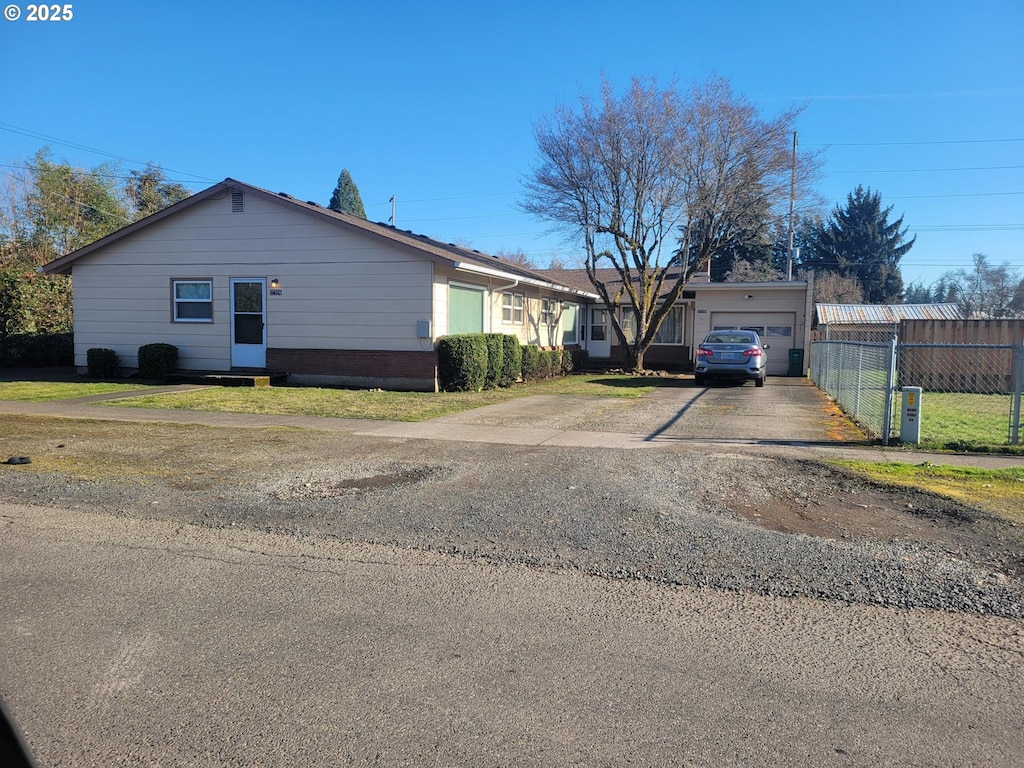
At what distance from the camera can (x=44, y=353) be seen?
Result: 21734 millimetres

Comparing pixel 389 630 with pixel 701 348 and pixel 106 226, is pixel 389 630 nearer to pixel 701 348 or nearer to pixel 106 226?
pixel 701 348

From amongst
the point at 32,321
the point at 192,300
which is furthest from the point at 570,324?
the point at 32,321

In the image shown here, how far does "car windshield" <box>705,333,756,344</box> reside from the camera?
19.9 m

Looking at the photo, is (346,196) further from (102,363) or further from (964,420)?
(964,420)

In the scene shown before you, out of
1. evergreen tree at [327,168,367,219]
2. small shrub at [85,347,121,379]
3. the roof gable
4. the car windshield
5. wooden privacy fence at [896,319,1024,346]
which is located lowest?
small shrub at [85,347,121,379]

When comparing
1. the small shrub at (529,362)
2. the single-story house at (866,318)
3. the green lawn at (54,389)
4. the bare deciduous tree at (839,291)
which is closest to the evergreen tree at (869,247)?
the bare deciduous tree at (839,291)

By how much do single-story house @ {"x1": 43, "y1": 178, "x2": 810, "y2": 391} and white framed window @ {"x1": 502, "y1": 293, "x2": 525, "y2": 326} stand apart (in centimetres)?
93

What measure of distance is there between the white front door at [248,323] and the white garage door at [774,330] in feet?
53.3

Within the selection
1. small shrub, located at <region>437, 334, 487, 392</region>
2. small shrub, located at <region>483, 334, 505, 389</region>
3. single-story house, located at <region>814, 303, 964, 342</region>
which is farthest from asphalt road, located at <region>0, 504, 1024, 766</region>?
single-story house, located at <region>814, 303, 964, 342</region>

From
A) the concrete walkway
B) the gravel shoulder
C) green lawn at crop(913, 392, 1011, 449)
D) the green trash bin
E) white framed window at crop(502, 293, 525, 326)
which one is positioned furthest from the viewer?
the green trash bin

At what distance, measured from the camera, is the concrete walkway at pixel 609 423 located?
30.1ft

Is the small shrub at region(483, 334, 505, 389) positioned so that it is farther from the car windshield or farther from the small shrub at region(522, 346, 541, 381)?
the car windshield

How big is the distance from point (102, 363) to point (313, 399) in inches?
294

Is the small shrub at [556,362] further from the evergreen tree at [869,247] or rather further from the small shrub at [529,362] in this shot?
the evergreen tree at [869,247]
